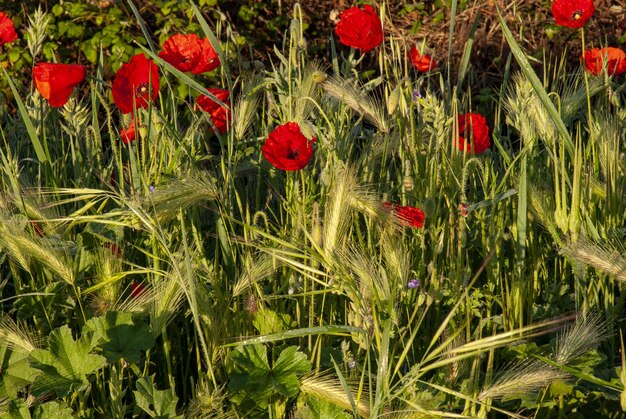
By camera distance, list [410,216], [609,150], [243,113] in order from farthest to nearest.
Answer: [243,113], [609,150], [410,216]

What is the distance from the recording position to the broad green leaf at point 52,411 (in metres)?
1.40

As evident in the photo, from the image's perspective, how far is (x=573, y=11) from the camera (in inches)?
84.7

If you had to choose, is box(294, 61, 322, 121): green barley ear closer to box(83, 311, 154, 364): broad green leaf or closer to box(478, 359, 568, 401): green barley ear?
box(83, 311, 154, 364): broad green leaf

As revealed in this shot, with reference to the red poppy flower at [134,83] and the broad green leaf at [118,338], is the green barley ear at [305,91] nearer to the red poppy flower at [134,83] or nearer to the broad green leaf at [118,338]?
the red poppy flower at [134,83]

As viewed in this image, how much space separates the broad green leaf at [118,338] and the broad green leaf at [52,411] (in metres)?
0.10

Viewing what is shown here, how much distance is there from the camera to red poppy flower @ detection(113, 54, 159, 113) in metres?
1.84

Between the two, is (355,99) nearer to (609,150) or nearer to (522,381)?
(609,150)

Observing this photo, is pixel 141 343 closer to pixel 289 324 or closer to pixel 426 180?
pixel 289 324

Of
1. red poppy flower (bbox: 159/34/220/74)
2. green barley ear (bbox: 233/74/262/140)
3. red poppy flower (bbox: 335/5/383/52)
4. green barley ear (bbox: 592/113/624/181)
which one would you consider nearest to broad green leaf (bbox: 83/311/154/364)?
green barley ear (bbox: 233/74/262/140)

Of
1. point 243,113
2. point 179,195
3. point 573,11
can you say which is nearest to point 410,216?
point 179,195

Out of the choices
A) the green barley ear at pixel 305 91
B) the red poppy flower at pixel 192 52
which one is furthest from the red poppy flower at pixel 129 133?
the green barley ear at pixel 305 91

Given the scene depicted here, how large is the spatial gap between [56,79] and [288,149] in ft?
1.70

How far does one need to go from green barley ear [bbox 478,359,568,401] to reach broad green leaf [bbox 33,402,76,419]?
0.60 meters

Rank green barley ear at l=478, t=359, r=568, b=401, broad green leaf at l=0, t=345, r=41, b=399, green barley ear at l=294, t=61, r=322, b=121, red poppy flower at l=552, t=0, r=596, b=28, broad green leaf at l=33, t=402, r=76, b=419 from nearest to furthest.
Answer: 1. green barley ear at l=478, t=359, r=568, b=401
2. broad green leaf at l=33, t=402, r=76, b=419
3. broad green leaf at l=0, t=345, r=41, b=399
4. green barley ear at l=294, t=61, r=322, b=121
5. red poppy flower at l=552, t=0, r=596, b=28
